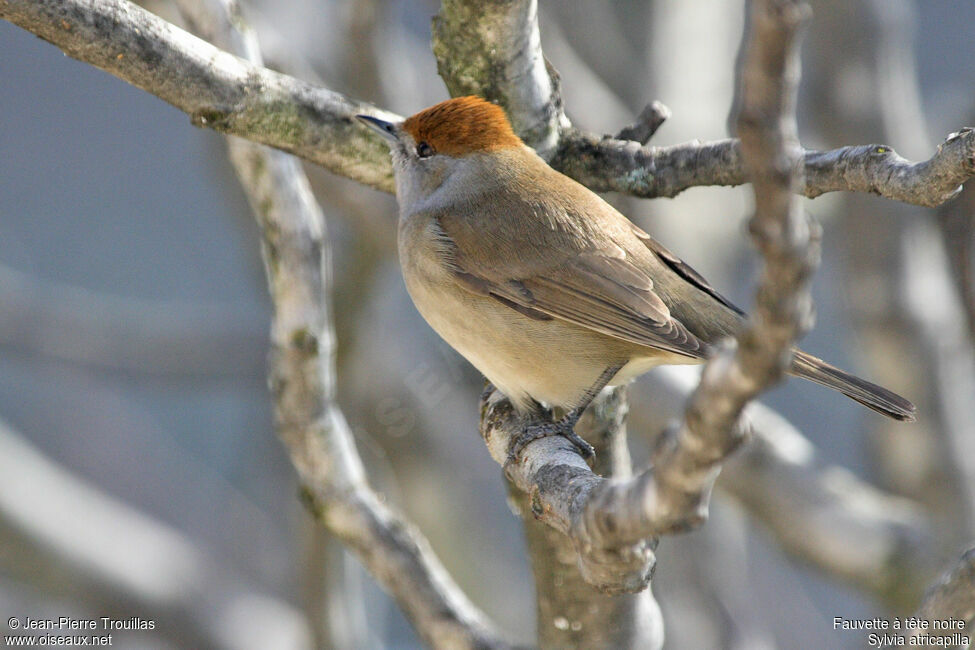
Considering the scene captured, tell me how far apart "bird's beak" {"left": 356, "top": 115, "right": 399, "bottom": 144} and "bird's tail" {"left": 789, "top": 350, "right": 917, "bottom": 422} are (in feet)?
5.04

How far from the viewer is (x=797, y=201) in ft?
4.34

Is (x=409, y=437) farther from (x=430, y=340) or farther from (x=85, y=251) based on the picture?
(x=85, y=251)

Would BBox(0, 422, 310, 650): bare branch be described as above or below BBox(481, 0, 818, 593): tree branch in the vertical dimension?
above

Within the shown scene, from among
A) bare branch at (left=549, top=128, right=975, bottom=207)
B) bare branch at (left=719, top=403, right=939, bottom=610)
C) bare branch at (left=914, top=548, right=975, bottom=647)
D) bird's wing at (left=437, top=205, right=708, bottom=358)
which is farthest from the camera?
bare branch at (left=719, top=403, right=939, bottom=610)

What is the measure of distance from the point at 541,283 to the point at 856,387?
1123 millimetres

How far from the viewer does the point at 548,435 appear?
2.91 metres

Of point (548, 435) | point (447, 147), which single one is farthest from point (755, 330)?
point (447, 147)

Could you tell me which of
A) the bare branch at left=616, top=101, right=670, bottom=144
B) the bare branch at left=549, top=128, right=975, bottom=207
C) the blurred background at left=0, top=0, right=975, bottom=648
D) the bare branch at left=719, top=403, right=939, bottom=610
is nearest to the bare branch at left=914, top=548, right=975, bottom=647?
the bare branch at left=549, top=128, right=975, bottom=207

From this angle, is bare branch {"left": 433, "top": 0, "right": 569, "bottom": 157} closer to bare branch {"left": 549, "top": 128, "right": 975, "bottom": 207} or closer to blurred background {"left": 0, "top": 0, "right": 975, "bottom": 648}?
bare branch {"left": 549, "top": 128, "right": 975, "bottom": 207}

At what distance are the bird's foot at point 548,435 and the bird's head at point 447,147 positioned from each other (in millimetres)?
995

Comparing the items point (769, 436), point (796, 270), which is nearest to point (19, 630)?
point (769, 436)

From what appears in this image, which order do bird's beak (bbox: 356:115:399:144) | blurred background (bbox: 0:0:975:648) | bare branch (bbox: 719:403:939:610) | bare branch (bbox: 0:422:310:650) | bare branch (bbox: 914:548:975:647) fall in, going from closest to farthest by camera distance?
bare branch (bbox: 914:548:975:647) < bird's beak (bbox: 356:115:399:144) < bare branch (bbox: 719:403:939:610) < bare branch (bbox: 0:422:310:650) < blurred background (bbox: 0:0:975:648)

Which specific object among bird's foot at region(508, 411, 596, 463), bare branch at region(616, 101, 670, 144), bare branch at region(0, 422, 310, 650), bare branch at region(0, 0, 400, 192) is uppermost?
bare branch at region(616, 101, 670, 144)

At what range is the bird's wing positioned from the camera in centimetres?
327
